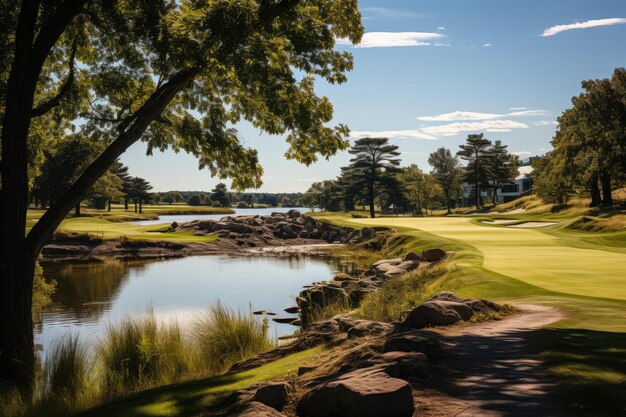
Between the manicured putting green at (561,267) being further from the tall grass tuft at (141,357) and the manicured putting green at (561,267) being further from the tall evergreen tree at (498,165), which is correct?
the tall evergreen tree at (498,165)

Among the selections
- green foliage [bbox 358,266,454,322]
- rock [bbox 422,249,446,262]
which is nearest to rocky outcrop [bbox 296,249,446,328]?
rock [bbox 422,249,446,262]

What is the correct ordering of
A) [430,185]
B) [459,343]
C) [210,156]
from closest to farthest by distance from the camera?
[459,343] → [210,156] → [430,185]

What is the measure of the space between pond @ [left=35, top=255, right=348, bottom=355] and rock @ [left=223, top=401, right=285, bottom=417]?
27.0 feet

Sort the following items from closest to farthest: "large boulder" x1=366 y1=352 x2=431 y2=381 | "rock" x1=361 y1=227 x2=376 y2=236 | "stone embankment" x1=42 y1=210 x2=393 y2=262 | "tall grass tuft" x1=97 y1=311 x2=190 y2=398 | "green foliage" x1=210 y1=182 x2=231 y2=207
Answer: "large boulder" x1=366 y1=352 x2=431 y2=381 → "tall grass tuft" x1=97 y1=311 x2=190 y2=398 → "stone embankment" x1=42 y1=210 x2=393 y2=262 → "rock" x1=361 y1=227 x2=376 y2=236 → "green foliage" x1=210 y1=182 x2=231 y2=207

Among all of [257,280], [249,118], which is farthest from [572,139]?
[249,118]

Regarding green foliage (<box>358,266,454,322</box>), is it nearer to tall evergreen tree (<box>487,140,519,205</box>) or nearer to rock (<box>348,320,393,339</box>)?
rock (<box>348,320,393,339</box>)

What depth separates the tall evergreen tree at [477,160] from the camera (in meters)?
95.9

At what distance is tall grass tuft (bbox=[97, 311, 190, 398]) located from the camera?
33.0 feet

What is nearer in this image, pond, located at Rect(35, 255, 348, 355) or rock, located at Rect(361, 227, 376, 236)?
pond, located at Rect(35, 255, 348, 355)

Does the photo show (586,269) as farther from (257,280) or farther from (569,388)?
(257,280)

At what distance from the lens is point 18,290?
35.2 ft

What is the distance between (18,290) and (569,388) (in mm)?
10569

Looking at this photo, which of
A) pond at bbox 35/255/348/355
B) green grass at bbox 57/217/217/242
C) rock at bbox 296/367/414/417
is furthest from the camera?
green grass at bbox 57/217/217/242

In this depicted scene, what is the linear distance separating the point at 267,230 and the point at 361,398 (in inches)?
2138
